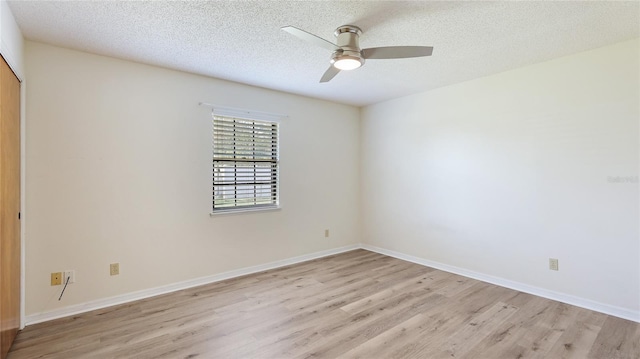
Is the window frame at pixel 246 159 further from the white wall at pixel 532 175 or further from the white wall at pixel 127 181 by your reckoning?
the white wall at pixel 532 175

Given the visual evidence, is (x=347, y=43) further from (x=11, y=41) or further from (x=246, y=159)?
(x=11, y=41)

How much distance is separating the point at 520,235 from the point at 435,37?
2344mm

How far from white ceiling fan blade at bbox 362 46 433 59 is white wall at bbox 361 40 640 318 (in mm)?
1828

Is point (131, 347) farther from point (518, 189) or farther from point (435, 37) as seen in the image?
point (518, 189)

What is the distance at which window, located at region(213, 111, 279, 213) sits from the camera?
3.68 meters

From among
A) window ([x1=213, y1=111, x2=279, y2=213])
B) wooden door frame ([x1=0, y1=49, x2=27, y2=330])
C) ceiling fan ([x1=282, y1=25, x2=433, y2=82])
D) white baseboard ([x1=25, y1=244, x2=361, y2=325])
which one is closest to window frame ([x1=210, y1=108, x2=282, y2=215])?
window ([x1=213, y1=111, x2=279, y2=213])

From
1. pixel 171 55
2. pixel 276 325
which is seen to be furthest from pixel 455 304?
pixel 171 55

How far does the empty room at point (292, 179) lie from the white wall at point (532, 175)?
0.06ft

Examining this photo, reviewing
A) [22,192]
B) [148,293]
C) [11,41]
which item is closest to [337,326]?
[148,293]

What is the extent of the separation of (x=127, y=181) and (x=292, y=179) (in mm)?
2009

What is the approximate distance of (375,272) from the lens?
12.8 ft

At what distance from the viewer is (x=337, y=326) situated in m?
2.51

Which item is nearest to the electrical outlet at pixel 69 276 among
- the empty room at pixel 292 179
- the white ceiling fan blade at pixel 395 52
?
the empty room at pixel 292 179

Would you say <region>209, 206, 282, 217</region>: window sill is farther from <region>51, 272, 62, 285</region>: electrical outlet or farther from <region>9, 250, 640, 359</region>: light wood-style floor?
<region>51, 272, 62, 285</region>: electrical outlet
